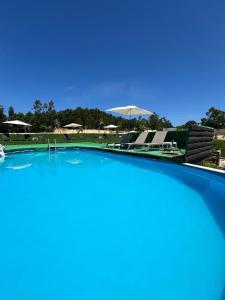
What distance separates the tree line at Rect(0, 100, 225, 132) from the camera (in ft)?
168

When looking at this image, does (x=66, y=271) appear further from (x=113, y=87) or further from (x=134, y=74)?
(x=113, y=87)

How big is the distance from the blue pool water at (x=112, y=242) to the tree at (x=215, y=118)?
67953mm

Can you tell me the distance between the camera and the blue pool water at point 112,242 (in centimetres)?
188

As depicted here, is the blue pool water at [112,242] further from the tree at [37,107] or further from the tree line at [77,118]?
the tree at [37,107]

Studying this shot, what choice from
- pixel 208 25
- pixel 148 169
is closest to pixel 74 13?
pixel 208 25

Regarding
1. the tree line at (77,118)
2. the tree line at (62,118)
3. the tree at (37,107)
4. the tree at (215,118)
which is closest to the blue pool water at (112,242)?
the tree line at (62,118)

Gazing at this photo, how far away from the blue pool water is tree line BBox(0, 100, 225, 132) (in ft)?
151

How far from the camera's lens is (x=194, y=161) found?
786 centimetres

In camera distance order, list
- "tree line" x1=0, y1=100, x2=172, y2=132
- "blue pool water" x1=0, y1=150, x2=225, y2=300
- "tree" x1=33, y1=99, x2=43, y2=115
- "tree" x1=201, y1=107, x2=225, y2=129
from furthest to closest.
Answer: "tree" x1=201, y1=107, x2=225, y2=129
"tree" x1=33, y1=99, x2=43, y2=115
"tree line" x1=0, y1=100, x2=172, y2=132
"blue pool water" x1=0, y1=150, x2=225, y2=300

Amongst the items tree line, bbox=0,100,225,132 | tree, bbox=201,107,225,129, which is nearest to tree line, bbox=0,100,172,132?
tree line, bbox=0,100,225,132

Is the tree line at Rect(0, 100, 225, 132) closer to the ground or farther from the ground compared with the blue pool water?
farther from the ground

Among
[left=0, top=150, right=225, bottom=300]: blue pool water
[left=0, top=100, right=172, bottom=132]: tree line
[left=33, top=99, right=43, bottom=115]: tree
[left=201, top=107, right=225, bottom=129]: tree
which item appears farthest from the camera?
[left=201, top=107, right=225, bottom=129]: tree

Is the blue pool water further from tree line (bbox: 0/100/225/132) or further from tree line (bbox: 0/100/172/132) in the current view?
tree line (bbox: 0/100/225/132)

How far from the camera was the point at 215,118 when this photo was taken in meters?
66.8
